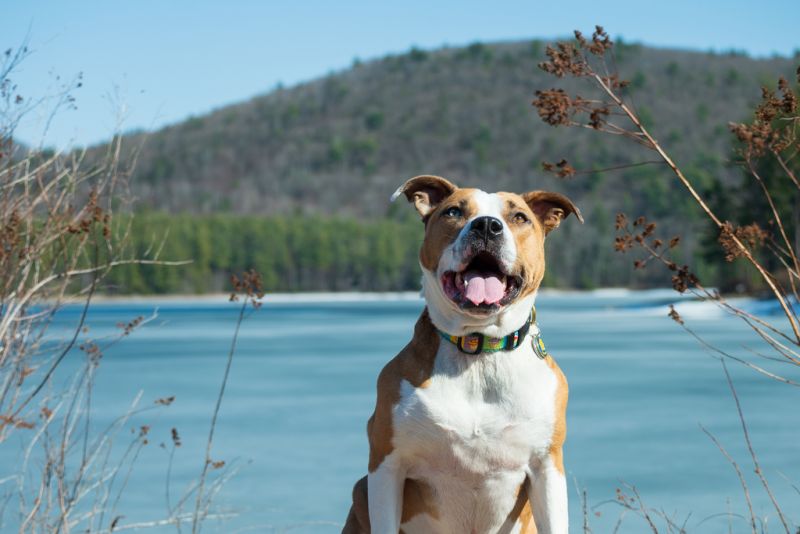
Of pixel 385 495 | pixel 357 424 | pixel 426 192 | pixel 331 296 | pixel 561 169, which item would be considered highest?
pixel 561 169

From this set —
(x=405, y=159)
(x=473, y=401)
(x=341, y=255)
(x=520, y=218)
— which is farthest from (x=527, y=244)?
(x=405, y=159)

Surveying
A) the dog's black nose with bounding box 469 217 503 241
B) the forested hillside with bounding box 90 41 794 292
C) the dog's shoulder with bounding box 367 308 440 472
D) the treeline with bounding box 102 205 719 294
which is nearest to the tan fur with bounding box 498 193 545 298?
the dog's black nose with bounding box 469 217 503 241


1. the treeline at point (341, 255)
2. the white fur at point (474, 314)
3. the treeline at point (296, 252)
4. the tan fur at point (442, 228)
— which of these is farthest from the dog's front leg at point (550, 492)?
the treeline at point (341, 255)

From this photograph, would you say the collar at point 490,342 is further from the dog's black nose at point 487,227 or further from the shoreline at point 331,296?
the shoreline at point 331,296

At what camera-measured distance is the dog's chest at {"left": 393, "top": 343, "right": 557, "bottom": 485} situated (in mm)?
3459

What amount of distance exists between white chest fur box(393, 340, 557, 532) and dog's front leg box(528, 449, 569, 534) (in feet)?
0.13

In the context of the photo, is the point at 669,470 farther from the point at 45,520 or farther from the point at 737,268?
the point at 737,268

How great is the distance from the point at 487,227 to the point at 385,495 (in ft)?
3.25

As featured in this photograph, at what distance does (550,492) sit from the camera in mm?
3553

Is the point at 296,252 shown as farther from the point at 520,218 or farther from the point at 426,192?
the point at 520,218

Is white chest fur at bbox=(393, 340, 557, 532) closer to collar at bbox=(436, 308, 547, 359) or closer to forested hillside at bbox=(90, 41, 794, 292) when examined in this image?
collar at bbox=(436, 308, 547, 359)

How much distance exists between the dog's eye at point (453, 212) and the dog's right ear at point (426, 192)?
0.19 m

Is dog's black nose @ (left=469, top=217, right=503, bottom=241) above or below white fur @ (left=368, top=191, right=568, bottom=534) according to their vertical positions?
above

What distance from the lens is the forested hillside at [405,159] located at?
106m
